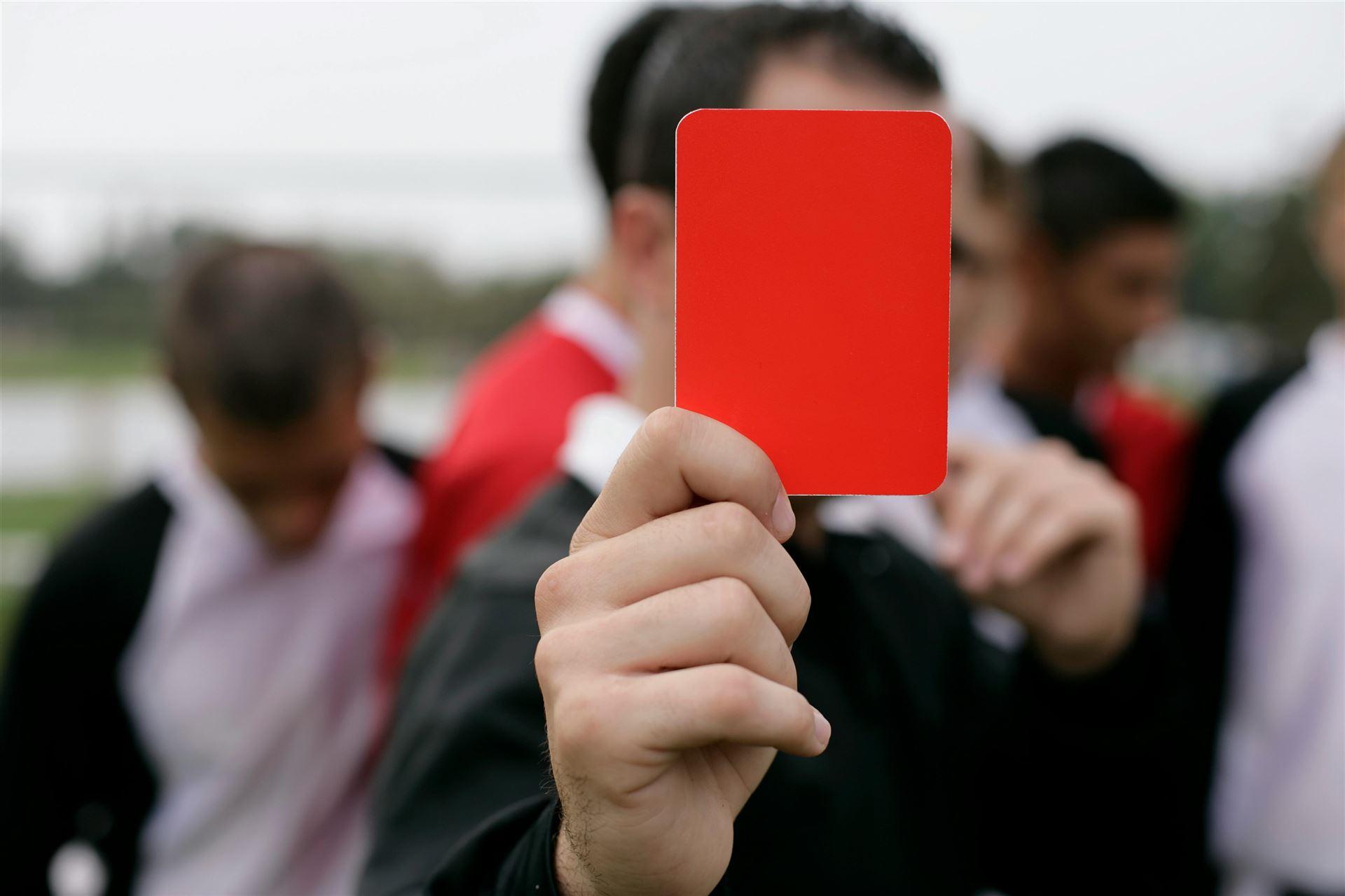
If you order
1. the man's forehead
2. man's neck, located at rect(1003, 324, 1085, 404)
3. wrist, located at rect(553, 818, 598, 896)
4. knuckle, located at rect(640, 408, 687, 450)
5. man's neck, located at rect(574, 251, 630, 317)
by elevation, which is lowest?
man's neck, located at rect(1003, 324, 1085, 404)

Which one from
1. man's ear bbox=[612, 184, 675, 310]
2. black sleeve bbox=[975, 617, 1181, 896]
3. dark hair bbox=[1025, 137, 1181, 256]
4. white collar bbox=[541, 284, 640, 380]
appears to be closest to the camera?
man's ear bbox=[612, 184, 675, 310]

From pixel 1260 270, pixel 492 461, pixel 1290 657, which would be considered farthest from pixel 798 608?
pixel 1260 270

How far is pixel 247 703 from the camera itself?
4.83 ft

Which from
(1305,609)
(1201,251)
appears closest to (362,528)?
(1305,609)

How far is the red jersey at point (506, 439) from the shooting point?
1406 millimetres

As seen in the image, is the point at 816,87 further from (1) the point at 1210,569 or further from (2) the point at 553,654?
(1) the point at 1210,569

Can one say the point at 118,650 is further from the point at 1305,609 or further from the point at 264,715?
the point at 1305,609

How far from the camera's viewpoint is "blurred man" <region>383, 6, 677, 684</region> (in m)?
1.42

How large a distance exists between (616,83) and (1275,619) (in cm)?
141

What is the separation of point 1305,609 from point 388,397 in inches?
271

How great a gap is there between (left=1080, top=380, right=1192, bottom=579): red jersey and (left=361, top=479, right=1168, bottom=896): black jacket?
2.87 ft

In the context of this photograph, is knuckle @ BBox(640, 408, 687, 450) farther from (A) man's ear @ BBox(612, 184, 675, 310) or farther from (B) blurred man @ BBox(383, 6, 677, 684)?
(B) blurred man @ BBox(383, 6, 677, 684)

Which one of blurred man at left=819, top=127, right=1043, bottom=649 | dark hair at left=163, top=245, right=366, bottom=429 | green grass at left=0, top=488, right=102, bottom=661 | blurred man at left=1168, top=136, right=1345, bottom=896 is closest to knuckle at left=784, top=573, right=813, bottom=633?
blurred man at left=819, top=127, right=1043, bottom=649

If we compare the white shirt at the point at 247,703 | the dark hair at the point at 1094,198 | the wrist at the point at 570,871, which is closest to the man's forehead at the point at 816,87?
the wrist at the point at 570,871
